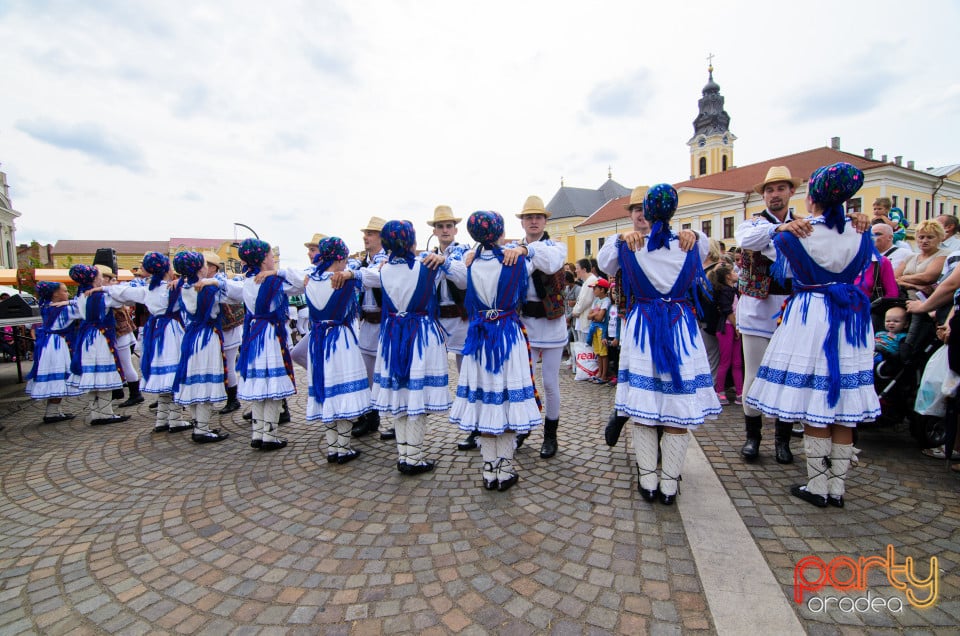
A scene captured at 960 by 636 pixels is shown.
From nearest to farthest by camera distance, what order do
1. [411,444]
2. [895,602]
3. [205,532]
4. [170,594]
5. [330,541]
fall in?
1. [895,602]
2. [170,594]
3. [330,541]
4. [205,532]
5. [411,444]

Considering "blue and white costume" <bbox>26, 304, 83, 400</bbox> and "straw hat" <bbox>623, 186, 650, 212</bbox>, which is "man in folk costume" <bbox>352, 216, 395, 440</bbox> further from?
"blue and white costume" <bbox>26, 304, 83, 400</bbox>

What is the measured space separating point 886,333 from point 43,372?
1030cm

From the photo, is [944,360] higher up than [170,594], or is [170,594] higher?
[944,360]

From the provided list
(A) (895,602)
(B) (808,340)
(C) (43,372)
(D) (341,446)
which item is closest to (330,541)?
(D) (341,446)

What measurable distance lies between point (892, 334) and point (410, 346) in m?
4.65

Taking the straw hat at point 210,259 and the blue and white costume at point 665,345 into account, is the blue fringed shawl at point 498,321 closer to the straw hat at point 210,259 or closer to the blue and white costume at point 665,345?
the blue and white costume at point 665,345

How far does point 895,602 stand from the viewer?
82.6 inches

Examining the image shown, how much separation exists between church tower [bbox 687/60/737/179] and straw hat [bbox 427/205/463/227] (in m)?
58.0

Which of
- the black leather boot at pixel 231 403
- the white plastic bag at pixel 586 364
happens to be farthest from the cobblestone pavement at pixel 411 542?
the white plastic bag at pixel 586 364

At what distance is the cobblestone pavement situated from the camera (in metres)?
2.14

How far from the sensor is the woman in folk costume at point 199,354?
4.95 m

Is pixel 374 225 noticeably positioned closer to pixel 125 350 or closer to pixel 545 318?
pixel 545 318

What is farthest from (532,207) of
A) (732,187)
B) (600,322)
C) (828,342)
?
(732,187)

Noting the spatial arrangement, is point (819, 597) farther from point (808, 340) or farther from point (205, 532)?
point (205, 532)
